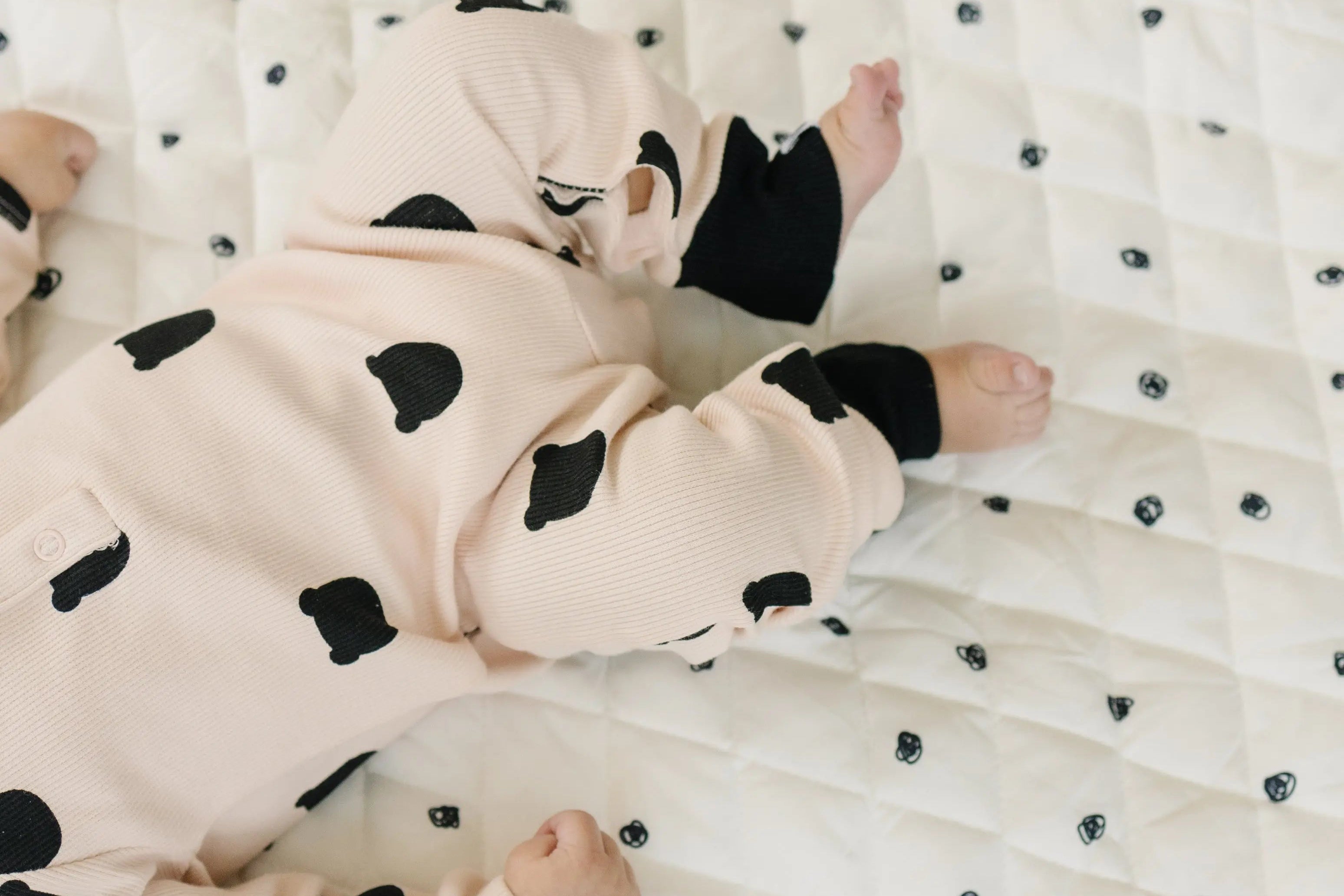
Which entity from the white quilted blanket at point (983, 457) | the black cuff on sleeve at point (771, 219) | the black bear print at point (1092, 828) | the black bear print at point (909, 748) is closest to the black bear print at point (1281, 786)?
the white quilted blanket at point (983, 457)

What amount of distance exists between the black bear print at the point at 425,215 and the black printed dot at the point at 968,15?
513 mm

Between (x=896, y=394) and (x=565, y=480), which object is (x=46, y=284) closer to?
(x=565, y=480)

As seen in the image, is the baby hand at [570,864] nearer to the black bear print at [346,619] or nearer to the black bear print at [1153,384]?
the black bear print at [346,619]

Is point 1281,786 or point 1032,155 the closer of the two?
point 1281,786

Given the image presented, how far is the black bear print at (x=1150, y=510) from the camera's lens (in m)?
0.85

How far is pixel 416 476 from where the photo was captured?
747 millimetres

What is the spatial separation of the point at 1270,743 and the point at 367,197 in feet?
2.56

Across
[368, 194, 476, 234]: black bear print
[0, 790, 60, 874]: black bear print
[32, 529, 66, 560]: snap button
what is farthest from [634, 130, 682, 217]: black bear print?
[0, 790, 60, 874]: black bear print

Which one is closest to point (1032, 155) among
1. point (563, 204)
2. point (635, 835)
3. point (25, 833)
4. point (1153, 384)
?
point (1153, 384)

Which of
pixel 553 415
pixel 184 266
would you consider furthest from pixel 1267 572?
pixel 184 266

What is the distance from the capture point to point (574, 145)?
0.78 metres

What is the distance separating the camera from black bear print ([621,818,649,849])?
2.57 ft

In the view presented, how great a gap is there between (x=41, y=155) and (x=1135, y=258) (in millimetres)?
927

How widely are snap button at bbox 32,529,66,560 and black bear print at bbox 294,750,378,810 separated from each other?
26 cm
